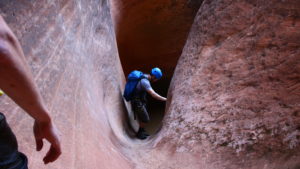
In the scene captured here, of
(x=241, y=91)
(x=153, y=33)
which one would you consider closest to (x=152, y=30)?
(x=153, y=33)

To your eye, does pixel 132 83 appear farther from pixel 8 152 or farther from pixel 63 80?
pixel 8 152

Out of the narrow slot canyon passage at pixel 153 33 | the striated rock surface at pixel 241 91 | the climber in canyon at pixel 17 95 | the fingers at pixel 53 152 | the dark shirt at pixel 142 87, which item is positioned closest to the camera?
the climber in canyon at pixel 17 95

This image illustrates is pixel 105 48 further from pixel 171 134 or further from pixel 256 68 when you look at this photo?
pixel 256 68

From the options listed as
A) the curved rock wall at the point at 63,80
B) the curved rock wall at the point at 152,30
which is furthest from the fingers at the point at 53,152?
the curved rock wall at the point at 152,30

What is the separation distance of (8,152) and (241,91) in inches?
67.7

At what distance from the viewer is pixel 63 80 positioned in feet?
6.24

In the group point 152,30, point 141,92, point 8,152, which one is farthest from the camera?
point 152,30

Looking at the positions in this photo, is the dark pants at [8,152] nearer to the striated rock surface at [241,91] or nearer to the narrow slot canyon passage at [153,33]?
the striated rock surface at [241,91]

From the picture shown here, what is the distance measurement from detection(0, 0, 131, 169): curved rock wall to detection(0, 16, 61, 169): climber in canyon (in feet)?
1.46

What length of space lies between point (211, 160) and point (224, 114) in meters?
0.39

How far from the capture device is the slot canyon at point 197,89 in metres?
1.60

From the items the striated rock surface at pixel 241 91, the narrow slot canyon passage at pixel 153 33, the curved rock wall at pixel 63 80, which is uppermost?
the curved rock wall at pixel 63 80

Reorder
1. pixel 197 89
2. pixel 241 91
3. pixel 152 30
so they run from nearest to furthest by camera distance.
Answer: pixel 241 91
pixel 197 89
pixel 152 30

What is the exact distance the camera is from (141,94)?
426 cm
